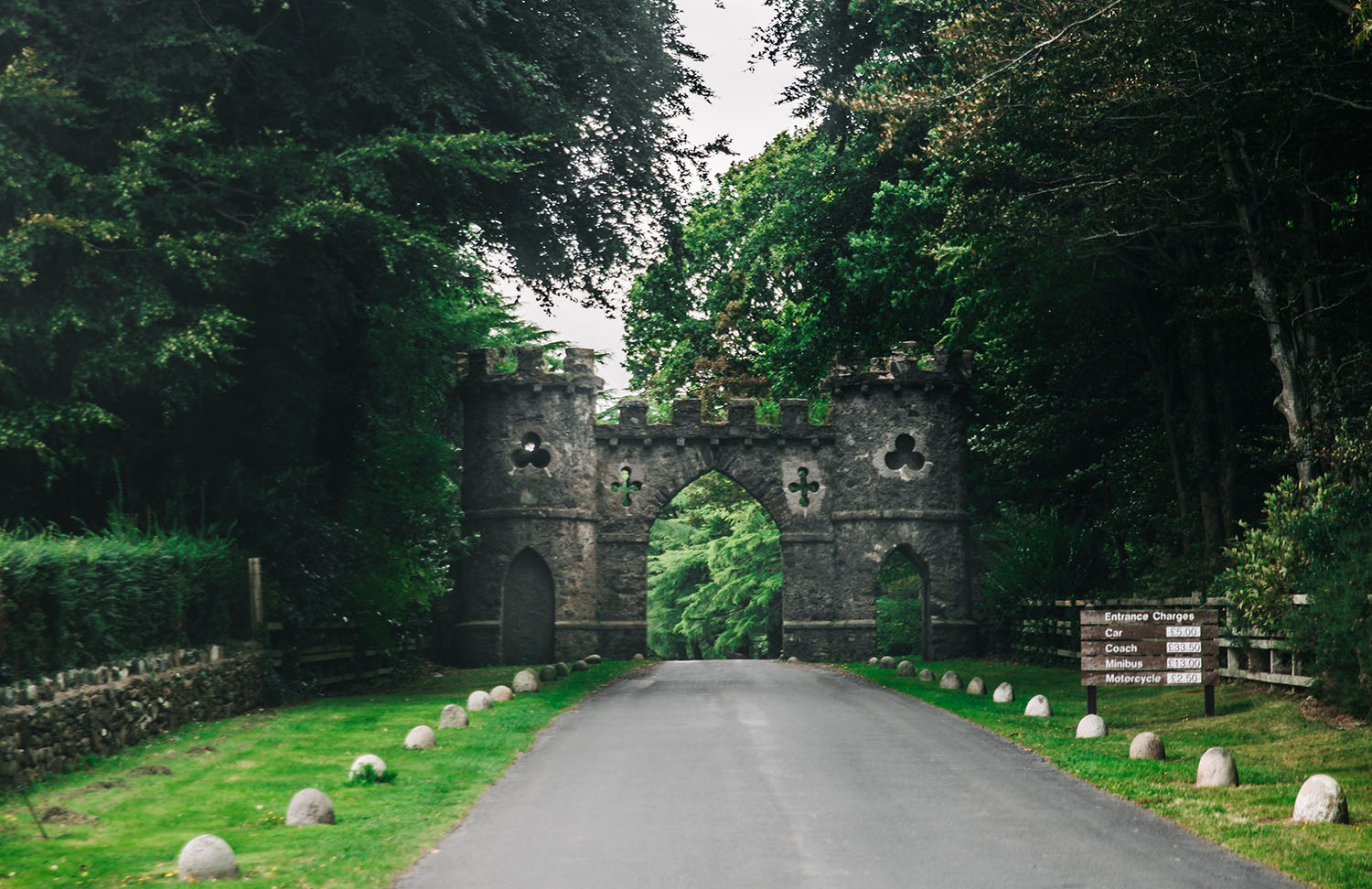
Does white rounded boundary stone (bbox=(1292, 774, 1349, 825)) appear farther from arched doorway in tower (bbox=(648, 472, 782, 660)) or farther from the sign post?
arched doorway in tower (bbox=(648, 472, 782, 660))

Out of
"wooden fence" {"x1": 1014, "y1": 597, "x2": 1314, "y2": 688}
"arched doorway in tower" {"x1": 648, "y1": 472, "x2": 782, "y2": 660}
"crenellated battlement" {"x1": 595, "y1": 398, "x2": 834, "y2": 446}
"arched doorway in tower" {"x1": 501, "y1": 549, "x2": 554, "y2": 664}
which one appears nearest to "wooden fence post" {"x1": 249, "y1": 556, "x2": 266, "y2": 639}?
"wooden fence" {"x1": 1014, "y1": 597, "x2": 1314, "y2": 688}

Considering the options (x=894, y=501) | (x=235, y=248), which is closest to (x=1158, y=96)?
(x=235, y=248)

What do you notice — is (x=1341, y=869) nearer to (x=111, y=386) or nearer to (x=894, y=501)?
(x=111, y=386)

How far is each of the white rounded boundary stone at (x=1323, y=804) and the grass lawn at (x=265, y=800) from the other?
614cm

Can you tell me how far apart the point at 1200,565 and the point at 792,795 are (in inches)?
485

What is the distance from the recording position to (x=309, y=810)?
9.71 m

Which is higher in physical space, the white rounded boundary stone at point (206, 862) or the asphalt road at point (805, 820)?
the white rounded boundary stone at point (206, 862)

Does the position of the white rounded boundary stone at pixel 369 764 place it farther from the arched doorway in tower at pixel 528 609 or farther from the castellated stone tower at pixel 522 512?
the arched doorway in tower at pixel 528 609

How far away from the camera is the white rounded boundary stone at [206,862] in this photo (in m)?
7.91

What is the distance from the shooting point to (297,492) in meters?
20.6

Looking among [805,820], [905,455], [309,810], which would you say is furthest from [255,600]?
[905,455]

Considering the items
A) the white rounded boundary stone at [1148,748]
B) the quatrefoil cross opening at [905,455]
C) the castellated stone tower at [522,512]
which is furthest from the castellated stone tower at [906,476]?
the white rounded boundary stone at [1148,748]

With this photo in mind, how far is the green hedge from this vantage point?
40.1 ft

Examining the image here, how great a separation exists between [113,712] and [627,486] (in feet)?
69.0
